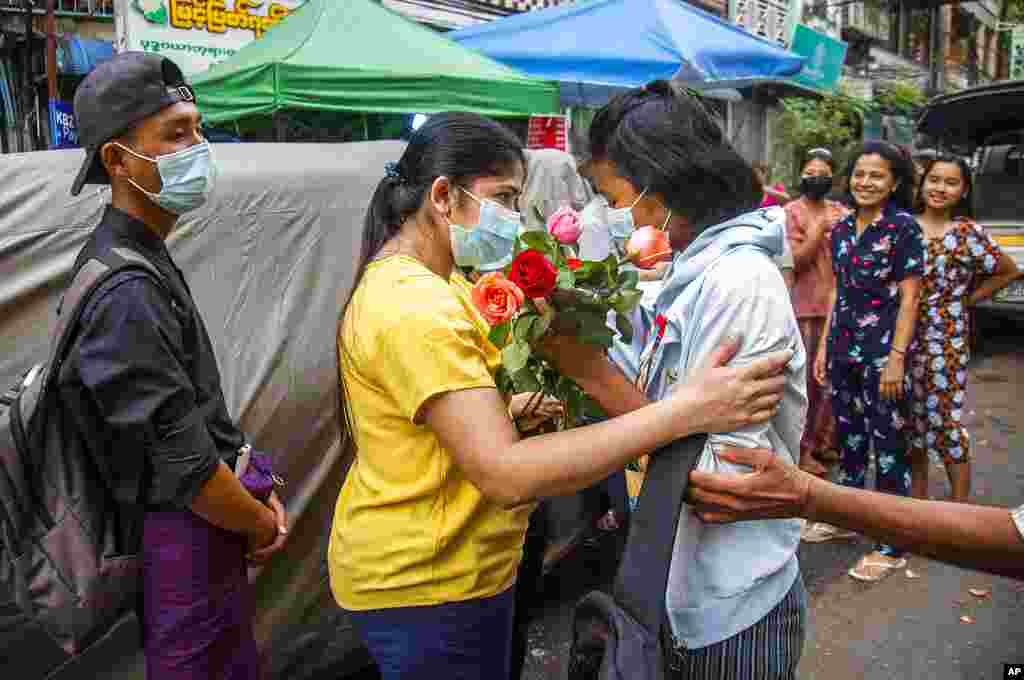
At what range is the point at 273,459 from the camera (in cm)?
270

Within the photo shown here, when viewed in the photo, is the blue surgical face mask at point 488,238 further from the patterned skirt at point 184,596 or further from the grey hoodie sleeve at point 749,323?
the patterned skirt at point 184,596

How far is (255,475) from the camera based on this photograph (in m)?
2.04

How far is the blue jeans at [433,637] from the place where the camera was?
1652 millimetres

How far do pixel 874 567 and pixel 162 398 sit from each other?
3.47 metres

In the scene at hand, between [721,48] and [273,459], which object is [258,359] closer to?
[273,459]

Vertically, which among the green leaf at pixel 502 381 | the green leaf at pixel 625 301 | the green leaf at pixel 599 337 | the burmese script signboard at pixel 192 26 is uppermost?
the burmese script signboard at pixel 192 26

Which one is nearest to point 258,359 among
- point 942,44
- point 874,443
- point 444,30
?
point 874,443

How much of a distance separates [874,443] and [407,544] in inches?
128

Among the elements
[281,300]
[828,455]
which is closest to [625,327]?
[281,300]

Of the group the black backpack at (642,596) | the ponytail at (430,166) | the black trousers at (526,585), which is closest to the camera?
the black backpack at (642,596)

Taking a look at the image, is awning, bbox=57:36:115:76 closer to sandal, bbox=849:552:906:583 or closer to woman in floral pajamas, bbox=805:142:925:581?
woman in floral pajamas, bbox=805:142:925:581

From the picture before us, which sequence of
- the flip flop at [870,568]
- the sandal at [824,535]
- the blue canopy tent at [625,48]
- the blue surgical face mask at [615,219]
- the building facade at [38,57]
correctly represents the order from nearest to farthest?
1. the blue surgical face mask at [615,219]
2. the flip flop at [870,568]
3. the sandal at [824,535]
4. the building facade at [38,57]
5. the blue canopy tent at [625,48]

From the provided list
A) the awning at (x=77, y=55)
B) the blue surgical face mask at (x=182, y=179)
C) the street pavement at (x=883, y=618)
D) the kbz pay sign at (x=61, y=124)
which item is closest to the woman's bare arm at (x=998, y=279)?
the street pavement at (x=883, y=618)

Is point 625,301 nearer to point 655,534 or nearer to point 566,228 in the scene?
point 566,228
